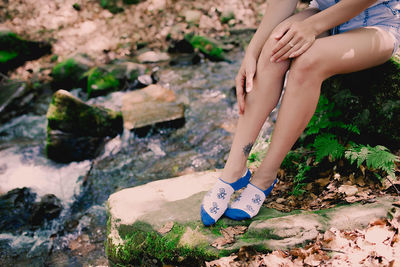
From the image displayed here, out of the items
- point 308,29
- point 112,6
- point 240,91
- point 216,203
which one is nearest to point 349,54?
point 308,29

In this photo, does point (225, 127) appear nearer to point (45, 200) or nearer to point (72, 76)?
point (45, 200)

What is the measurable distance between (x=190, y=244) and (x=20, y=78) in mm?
7538

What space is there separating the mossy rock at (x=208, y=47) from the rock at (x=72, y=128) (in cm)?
381

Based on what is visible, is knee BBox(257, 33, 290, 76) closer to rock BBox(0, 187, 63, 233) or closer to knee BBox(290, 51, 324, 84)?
knee BBox(290, 51, 324, 84)

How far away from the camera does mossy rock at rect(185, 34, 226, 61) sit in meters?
7.80

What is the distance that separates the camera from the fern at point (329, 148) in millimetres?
2541

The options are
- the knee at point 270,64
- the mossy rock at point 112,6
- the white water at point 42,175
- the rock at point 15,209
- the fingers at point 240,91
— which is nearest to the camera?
the knee at point 270,64

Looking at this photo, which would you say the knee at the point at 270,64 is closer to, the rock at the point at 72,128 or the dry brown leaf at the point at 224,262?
the dry brown leaf at the point at 224,262

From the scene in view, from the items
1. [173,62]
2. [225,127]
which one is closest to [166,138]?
[225,127]

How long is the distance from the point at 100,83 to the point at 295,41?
17.9ft

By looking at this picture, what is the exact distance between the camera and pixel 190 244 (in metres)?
2.18

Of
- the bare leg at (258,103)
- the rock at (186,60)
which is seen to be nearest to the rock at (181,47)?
the rock at (186,60)

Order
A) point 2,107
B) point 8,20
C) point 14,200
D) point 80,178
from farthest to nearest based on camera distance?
point 8,20 → point 2,107 → point 80,178 → point 14,200

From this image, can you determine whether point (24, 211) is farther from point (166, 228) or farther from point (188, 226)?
point (188, 226)
